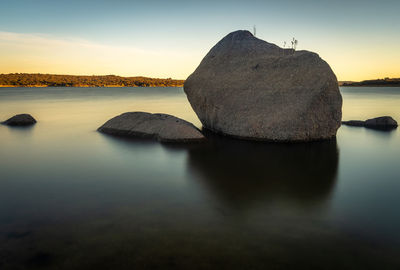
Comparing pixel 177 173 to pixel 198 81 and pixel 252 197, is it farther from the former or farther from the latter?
pixel 198 81

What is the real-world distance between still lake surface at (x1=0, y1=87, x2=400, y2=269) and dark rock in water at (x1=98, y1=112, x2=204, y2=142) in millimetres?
778

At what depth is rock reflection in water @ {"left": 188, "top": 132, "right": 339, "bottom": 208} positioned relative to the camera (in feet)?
17.6

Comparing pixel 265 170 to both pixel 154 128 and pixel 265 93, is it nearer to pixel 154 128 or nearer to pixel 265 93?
pixel 265 93

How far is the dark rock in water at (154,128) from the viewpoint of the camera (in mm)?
9781

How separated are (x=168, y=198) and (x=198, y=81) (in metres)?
7.35

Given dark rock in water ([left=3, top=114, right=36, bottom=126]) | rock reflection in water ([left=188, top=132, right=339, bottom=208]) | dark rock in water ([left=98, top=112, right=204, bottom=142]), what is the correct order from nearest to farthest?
rock reflection in water ([left=188, top=132, right=339, bottom=208]) < dark rock in water ([left=98, top=112, right=204, bottom=142]) < dark rock in water ([left=3, top=114, right=36, bottom=126])

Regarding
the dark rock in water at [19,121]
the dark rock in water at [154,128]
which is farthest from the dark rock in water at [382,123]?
the dark rock in water at [19,121]

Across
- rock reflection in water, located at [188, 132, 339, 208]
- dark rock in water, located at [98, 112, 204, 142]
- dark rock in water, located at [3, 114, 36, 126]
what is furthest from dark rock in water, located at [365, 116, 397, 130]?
dark rock in water, located at [3, 114, 36, 126]

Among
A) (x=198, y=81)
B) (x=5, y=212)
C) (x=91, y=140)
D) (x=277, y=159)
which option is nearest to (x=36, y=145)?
(x=91, y=140)

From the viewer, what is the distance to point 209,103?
11.0m

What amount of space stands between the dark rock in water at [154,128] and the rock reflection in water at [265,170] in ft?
2.92

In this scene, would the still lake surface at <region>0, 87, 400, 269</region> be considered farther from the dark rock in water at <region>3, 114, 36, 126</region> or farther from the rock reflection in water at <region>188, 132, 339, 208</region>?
the dark rock in water at <region>3, 114, 36, 126</region>

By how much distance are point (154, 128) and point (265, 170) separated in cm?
495

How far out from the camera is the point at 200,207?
4.83 metres
